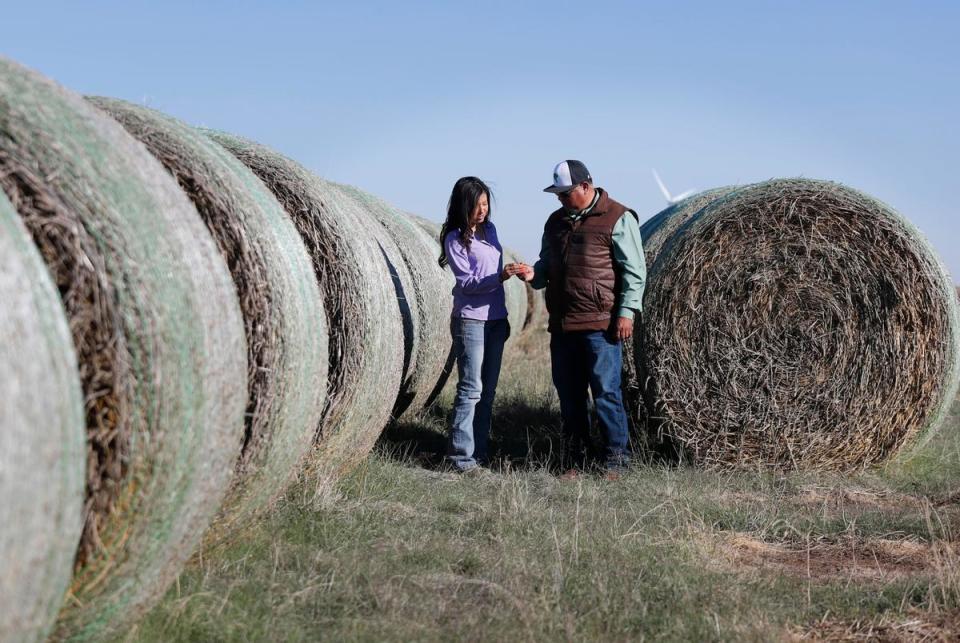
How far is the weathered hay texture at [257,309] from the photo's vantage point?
438cm

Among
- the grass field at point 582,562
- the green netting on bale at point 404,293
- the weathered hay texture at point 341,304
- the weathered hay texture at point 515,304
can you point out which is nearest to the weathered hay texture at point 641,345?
the grass field at point 582,562

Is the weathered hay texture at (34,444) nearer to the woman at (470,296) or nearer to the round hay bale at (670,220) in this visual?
the woman at (470,296)

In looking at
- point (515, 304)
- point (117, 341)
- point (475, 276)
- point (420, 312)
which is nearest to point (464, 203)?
point (475, 276)

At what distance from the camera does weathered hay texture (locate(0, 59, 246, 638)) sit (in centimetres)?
318

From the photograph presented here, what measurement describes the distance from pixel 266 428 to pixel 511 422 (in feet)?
15.4

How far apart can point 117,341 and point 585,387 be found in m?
4.54

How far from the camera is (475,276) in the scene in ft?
23.0

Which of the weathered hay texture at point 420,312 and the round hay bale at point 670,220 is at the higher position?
the round hay bale at point 670,220

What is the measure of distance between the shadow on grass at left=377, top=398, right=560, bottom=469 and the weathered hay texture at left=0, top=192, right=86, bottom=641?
4.34m

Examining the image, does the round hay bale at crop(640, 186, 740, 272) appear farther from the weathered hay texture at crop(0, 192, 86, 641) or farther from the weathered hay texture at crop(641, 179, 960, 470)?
the weathered hay texture at crop(0, 192, 86, 641)

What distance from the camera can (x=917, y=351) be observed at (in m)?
7.09

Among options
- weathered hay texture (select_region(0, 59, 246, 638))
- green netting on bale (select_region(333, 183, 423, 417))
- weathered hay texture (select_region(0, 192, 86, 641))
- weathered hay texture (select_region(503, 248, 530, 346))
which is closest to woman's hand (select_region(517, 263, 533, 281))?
green netting on bale (select_region(333, 183, 423, 417))

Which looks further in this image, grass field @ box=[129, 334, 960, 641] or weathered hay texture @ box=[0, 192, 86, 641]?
grass field @ box=[129, 334, 960, 641]

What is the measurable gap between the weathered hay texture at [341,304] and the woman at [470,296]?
105 centimetres
